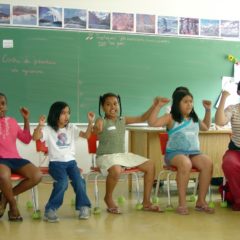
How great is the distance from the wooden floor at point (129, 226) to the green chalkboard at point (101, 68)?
202cm

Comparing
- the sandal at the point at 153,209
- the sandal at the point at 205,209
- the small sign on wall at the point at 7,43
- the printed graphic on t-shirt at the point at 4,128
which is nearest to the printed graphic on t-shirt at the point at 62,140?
the printed graphic on t-shirt at the point at 4,128

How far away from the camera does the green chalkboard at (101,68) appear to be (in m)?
5.57

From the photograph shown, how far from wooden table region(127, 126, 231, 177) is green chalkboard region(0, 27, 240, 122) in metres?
1.16

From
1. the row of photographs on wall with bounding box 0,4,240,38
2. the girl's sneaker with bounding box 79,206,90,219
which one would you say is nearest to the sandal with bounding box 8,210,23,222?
the girl's sneaker with bounding box 79,206,90,219

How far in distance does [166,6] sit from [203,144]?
88.5 inches

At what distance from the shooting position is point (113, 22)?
585 cm

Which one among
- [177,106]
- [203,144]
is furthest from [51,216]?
[203,144]

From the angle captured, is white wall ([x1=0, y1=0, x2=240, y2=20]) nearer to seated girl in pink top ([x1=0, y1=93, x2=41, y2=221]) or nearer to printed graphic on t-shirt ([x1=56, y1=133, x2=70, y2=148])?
seated girl in pink top ([x1=0, y1=93, x2=41, y2=221])

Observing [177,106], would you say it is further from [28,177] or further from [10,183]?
[10,183]

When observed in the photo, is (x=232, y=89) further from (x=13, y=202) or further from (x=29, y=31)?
(x=13, y=202)

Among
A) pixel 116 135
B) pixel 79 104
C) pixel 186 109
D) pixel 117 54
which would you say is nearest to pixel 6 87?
pixel 79 104

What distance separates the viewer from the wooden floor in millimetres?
3057

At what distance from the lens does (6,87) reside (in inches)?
218

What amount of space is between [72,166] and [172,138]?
978 millimetres
